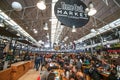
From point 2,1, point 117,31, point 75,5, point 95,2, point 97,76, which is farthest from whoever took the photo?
point 117,31

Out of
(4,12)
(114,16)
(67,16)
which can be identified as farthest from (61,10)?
(114,16)

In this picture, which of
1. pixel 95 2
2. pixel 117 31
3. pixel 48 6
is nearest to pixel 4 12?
pixel 48 6

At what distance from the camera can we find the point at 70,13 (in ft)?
13.1

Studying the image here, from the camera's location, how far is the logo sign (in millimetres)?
3885

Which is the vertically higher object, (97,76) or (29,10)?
(29,10)

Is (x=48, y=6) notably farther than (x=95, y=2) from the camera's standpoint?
Yes

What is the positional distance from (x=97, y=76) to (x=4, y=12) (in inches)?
308

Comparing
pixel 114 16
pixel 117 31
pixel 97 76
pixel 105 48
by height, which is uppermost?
pixel 114 16

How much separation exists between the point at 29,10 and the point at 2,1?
97.3 inches

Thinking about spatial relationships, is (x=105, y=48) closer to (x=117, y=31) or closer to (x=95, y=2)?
(x=117, y=31)

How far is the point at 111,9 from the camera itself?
10.3m

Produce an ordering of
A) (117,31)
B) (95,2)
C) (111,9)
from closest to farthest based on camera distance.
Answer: (95,2), (111,9), (117,31)

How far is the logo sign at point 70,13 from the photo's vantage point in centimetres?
388

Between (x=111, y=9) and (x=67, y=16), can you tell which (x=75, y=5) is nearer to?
(x=67, y=16)
